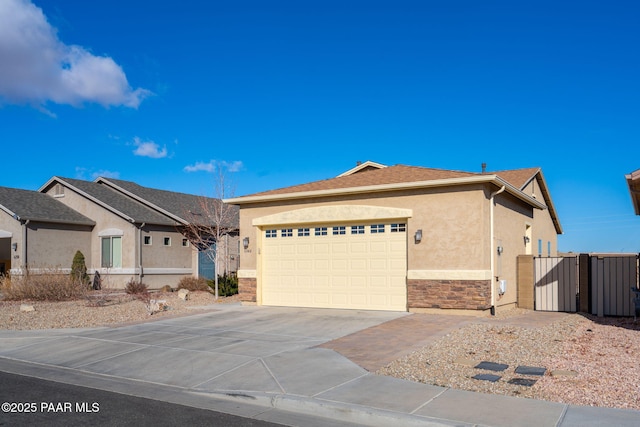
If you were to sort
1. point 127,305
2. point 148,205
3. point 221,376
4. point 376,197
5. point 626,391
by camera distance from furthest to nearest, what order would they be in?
point 148,205 < point 127,305 < point 376,197 < point 221,376 < point 626,391

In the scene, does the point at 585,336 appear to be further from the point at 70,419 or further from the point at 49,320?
the point at 49,320

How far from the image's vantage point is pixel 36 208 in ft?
91.6

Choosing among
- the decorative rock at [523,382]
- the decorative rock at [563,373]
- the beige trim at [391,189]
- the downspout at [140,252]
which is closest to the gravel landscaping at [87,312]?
the beige trim at [391,189]

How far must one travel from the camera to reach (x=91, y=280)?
28.3 m

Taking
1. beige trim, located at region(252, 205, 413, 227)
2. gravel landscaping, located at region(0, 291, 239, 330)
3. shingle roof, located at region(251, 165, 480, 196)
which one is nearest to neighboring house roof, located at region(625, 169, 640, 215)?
shingle roof, located at region(251, 165, 480, 196)

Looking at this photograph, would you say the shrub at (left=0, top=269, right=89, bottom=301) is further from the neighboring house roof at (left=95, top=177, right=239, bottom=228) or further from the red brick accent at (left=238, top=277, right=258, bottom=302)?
the neighboring house roof at (left=95, top=177, right=239, bottom=228)

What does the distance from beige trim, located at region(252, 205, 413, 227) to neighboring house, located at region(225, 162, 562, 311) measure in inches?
1.2

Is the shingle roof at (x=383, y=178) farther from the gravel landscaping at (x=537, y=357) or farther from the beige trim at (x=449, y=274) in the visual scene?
the gravel landscaping at (x=537, y=357)

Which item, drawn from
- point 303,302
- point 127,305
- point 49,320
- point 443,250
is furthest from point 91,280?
point 443,250

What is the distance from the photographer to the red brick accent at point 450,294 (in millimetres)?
15250

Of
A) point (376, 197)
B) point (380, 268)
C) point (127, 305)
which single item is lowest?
point (127, 305)

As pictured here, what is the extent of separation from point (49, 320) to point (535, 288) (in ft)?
48.2

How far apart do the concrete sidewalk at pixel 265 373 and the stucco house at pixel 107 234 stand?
12930 mm

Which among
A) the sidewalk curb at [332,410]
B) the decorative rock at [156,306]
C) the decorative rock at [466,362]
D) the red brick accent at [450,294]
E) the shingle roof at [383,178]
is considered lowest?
the decorative rock at [156,306]
